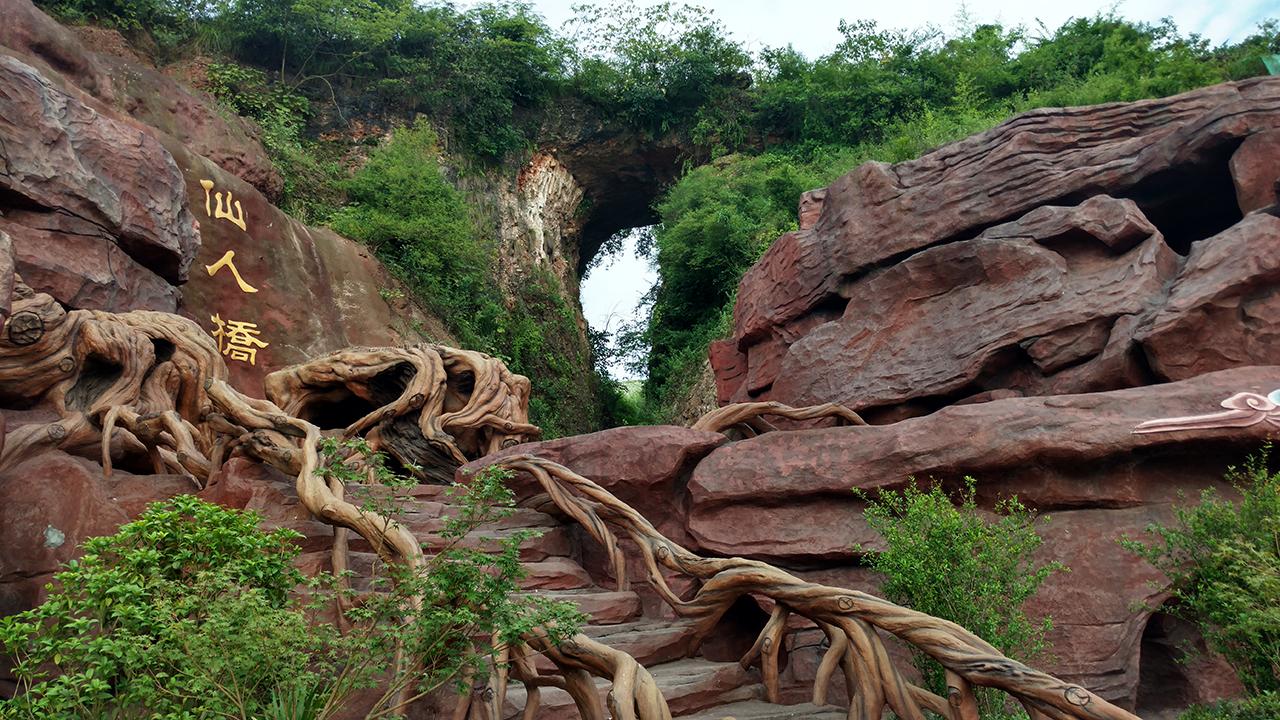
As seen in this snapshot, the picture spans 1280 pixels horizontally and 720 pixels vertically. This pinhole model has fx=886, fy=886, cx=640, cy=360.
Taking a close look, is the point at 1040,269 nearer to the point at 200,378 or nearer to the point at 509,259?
the point at 200,378

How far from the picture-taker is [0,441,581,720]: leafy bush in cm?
291

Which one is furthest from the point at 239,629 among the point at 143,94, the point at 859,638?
the point at 143,94

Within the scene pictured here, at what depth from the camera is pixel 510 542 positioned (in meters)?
3.30

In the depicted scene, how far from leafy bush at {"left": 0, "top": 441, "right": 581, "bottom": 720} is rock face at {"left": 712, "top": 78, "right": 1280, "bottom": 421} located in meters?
4.86

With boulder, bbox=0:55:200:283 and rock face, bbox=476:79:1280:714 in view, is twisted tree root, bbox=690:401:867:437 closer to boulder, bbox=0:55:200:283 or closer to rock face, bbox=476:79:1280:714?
rock face, bbox=476:79:1280:714

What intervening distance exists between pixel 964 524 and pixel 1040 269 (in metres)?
3.91

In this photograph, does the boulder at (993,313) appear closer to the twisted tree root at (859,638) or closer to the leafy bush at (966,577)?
the leafy bush at (966,577)

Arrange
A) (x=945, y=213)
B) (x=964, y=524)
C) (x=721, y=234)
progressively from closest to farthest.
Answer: (x=964, y=524), (x=945, y=213), (x=721, y=234)

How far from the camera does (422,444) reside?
7.38 metres

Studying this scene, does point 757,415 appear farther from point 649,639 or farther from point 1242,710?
point 1242,710

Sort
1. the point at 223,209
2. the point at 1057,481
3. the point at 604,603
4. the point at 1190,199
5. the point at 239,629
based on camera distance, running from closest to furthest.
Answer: the point at 239,629, the point at 604,603, the point at 1057,481, the point at 1190,199, the point at 223,209

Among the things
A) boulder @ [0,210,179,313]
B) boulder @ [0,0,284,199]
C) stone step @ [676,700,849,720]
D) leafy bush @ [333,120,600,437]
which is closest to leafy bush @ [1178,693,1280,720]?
stone step @ [676,700,849,720]

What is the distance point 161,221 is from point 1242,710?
364 inches

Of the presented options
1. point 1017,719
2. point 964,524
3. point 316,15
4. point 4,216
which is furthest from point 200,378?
point 316,15
